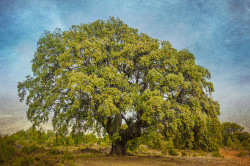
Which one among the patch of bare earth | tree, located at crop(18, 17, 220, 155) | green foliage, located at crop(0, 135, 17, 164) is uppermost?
tree, located at crop(18, 17, 220, 155)

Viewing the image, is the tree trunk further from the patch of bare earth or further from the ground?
the patch of bare earth

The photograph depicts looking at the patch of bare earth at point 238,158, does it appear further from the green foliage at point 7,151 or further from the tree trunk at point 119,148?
the green foliage at point 7,151

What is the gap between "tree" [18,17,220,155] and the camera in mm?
12000

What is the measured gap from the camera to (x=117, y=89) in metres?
12.3

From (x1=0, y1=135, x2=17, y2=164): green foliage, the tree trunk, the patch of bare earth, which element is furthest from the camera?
the tree trunk

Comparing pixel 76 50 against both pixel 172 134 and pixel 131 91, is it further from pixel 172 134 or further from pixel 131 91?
pixel 172 134

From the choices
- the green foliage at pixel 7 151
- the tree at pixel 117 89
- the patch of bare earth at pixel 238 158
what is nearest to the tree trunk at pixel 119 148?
the tree at pixel 117 89

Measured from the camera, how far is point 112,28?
17.3m

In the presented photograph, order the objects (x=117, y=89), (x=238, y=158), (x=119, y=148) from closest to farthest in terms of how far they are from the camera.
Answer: (x=117, y=89) → (x=119, y=148) → (x=238, y=158)

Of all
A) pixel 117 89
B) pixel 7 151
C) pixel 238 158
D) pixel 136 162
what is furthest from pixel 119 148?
pixel 238 158

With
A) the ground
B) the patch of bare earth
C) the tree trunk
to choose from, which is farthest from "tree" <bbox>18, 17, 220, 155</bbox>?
the patch of bare earth

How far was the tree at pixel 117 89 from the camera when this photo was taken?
12.0 metres

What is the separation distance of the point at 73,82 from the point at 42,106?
440 cm

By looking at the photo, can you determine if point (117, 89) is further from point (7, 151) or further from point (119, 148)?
point (7, 151)
